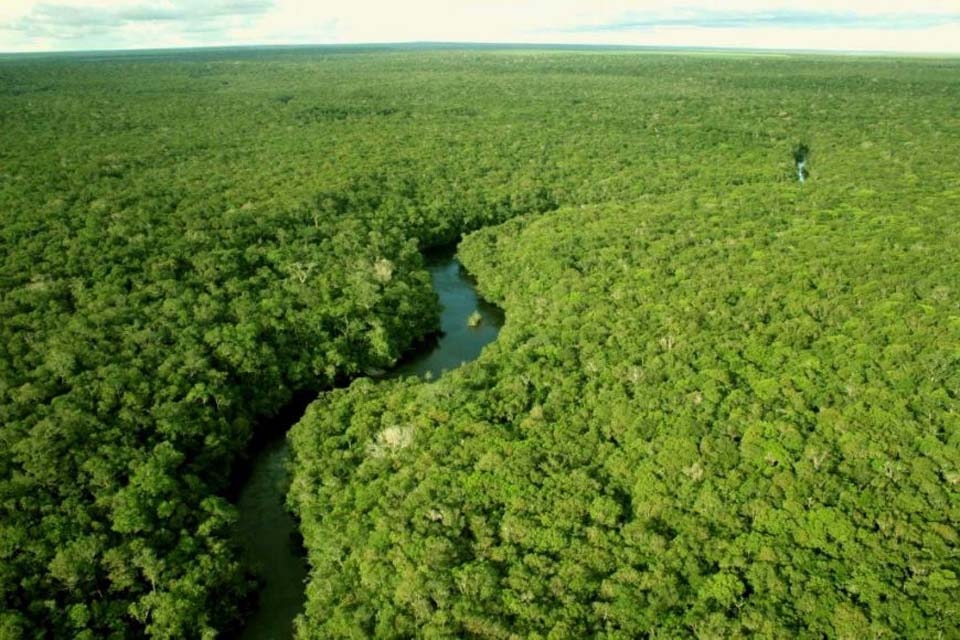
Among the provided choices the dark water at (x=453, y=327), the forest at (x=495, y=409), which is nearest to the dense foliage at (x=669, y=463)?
the forest at (x=495, y=409)

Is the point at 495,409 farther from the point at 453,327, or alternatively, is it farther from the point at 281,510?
the point at 453,327

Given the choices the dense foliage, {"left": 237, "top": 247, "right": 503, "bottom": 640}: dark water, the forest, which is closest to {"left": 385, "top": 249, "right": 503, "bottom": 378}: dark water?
{"left": 237, "top": 247, "right": 503, "bottom": 640}: dark water

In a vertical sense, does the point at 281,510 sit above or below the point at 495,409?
below

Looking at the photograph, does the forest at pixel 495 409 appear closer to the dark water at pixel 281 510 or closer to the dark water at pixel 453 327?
the dark water at pixel 281 510

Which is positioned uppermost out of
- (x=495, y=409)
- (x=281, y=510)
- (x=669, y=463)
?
(x=669, y=463)

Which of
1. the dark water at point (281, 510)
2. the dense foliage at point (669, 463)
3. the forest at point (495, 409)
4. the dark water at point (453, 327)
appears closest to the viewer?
the dense foliage at point (669, 463)

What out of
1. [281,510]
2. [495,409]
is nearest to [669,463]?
[495,409]

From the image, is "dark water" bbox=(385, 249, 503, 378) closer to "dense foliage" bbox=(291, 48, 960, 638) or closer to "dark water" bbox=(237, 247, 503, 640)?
"dark water" bbox=(237, 247, 503, 640)
